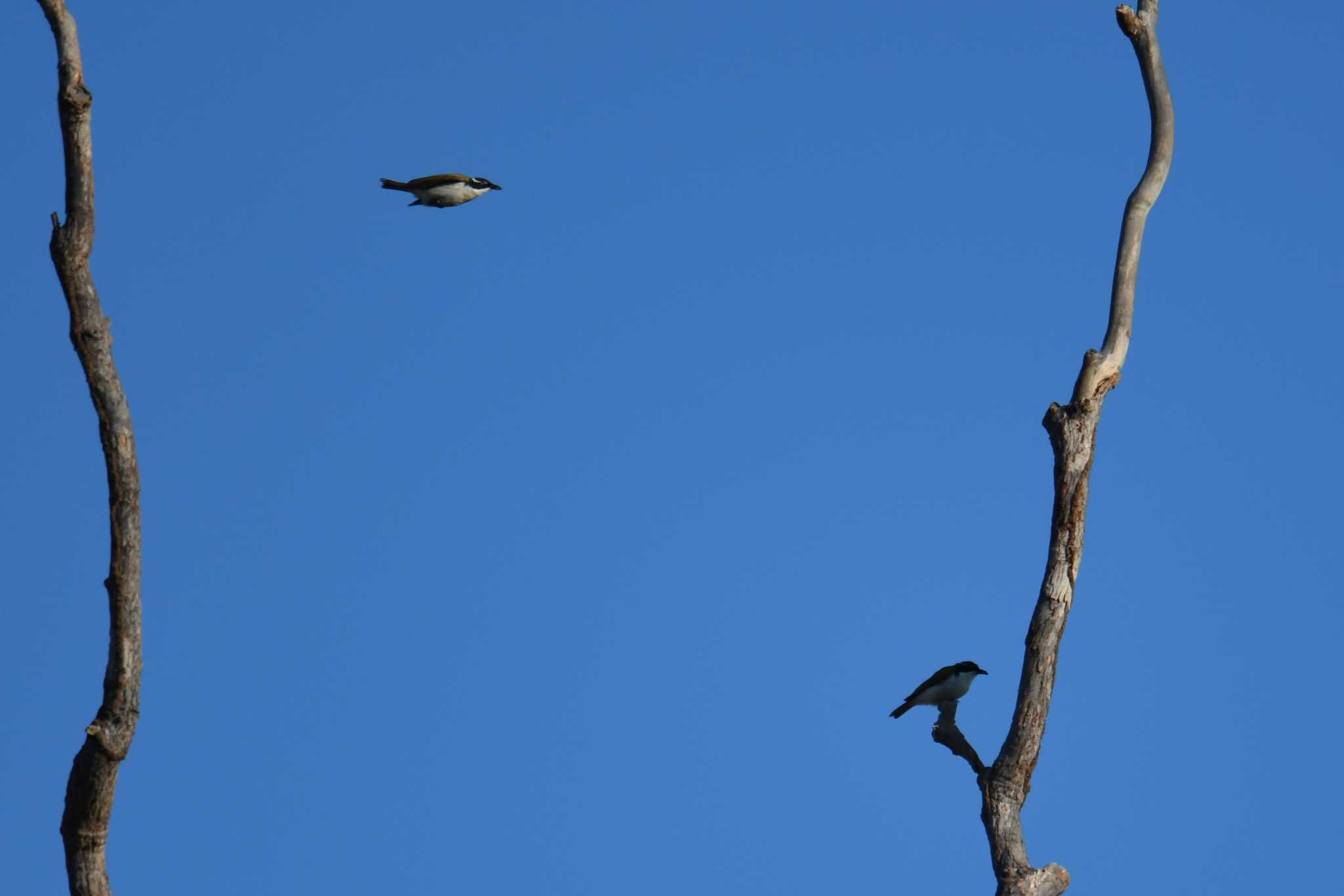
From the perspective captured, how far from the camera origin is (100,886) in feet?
29.0

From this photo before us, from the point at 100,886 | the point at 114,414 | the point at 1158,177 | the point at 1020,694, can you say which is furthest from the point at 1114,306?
the point at 100,886

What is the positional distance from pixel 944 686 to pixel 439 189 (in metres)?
6.31

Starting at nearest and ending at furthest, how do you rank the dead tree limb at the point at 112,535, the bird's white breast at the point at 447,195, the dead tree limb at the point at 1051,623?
1. the dead tree limb at the point at 112,535
2. the dead tree limb at the point at 1051,623
3. the bird's white breast at the point at 447,195

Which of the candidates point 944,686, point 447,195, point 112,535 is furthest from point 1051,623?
point 447,195

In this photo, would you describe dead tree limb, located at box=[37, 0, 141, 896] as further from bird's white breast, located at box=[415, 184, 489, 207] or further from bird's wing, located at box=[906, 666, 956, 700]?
bird's wing, located at box=[906, 666, 956, 700]

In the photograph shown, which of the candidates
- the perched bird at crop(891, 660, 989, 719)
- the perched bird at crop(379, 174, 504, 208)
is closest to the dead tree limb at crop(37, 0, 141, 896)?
the perched bird at crop(379, 174, 504, 208)

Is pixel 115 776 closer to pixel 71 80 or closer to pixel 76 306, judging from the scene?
pixel 76 306

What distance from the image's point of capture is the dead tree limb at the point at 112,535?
865 centimetres

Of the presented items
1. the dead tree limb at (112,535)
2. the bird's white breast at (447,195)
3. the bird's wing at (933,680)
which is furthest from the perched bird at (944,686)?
the dead tree limb at (112,535)

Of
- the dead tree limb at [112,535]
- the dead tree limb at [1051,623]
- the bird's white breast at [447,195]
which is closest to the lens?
the dead tree limb at [112,535]

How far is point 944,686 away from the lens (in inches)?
534

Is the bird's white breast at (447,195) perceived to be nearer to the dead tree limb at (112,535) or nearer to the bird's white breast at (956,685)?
the dead tree limb at (112,535)

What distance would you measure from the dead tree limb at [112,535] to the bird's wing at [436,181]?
449cm

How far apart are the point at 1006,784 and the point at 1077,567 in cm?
151
